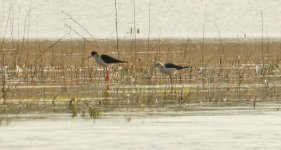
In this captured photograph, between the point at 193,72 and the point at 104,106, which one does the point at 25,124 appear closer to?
the point at 104,106

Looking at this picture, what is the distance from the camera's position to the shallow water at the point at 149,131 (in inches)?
447

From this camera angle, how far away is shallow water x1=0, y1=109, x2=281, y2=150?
1135cm

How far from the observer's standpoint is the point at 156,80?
2123 centimetres

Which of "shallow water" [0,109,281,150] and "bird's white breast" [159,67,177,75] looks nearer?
"shallow water" [0,109,281,150]
